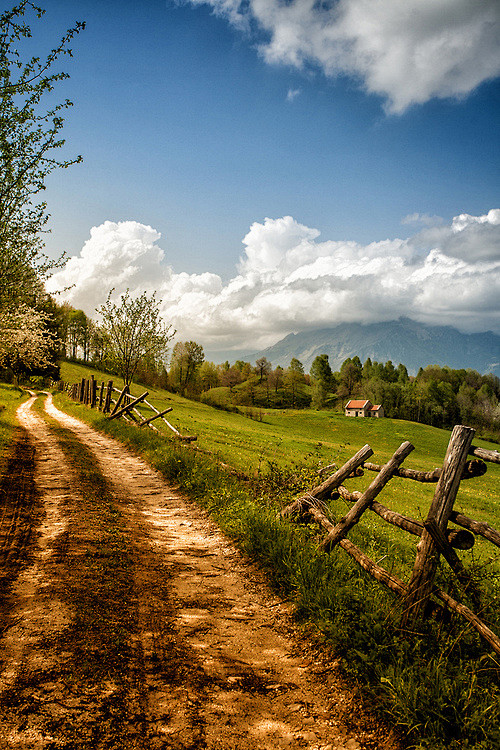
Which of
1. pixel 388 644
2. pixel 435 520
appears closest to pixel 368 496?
pixel 435 520

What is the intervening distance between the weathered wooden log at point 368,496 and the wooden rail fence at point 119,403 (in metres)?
12.6

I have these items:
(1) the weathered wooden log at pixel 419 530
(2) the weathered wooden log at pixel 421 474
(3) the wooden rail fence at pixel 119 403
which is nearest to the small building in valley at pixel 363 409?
(3) the wooden rail fence at pixel 119 403

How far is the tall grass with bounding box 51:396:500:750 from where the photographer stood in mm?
3365

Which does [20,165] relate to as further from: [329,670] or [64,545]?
[329,670]

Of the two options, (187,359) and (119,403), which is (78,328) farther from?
(119,403)

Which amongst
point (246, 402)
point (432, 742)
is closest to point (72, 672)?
point (432, 742)

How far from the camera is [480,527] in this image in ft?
15.0

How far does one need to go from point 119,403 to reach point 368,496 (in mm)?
20484

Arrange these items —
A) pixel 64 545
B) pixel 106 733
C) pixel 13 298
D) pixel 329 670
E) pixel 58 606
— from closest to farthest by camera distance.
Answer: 1. pixel 106 733
2. pixel 329 670
3. pixel 58 606
4. pixel 64 545
5. pixel 13 298

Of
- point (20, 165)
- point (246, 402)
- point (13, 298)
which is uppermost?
point (20, 165)

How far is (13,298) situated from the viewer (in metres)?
15.1

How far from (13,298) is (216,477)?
34.7 ft

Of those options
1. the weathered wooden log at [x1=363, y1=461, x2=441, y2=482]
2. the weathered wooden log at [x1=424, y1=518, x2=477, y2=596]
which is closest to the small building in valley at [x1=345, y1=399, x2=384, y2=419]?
the weathered wooden log at [x1=363, y1=461, x2=441, y2=482]

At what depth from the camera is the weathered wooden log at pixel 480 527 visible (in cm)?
437
